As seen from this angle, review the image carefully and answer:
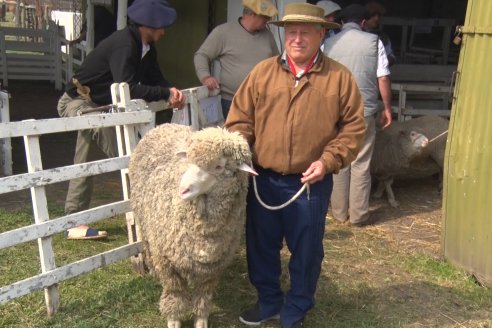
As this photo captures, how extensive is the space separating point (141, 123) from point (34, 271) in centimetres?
134

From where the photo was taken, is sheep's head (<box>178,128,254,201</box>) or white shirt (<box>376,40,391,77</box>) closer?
sheep's head (<box>178,128,254,201</box>)

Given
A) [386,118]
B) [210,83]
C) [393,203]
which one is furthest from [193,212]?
[393,203]

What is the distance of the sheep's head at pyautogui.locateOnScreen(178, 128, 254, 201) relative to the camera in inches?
126

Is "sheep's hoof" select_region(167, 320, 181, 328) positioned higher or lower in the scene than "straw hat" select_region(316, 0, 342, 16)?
lower

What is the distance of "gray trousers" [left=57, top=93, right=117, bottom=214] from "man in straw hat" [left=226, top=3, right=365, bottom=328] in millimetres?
1550

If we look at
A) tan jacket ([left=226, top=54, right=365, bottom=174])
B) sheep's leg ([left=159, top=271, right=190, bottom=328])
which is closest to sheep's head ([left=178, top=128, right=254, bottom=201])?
tan jacket ([left=226, top=54, right=365, bottom=174])

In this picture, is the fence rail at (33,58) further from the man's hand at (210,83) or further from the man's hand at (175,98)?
the man's hand at (175,98)

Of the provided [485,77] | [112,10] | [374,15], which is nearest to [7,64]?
[112,10]

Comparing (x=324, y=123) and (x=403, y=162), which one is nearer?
(x=324, y=123)

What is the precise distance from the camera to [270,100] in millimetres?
3480

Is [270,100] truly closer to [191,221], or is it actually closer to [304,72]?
[304,72]

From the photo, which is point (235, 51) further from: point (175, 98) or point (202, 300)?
point (202, 300)

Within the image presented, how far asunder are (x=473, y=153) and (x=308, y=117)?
1.80 m

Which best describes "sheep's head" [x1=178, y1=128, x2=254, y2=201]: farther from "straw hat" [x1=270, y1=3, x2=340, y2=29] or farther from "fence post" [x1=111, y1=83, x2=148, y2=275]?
"fence post" [x1=111, y1=83, x2=148, y2=275]
